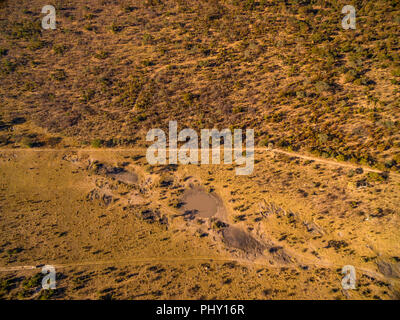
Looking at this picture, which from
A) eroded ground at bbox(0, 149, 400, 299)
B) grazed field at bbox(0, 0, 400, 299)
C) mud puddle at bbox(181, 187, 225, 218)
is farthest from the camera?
mud puddle at bbox(181, 187, 225, 218)

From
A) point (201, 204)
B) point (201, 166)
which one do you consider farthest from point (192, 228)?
point (201, 166)

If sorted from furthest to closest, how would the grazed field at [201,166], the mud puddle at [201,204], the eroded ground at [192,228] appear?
the mud puddle at [201,204] → the grazed field at [201,166] → the eroded ground at [192,228]

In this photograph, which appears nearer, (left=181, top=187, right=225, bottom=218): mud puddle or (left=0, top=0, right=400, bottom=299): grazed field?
(left=0, top=0, right=400, bottom=299): grazed field

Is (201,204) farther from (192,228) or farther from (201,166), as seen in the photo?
(201,166)

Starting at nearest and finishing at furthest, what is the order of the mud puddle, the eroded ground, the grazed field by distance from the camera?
the eroded ground < the grazed field < the mud puddle

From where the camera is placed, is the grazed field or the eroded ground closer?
the eroded ground

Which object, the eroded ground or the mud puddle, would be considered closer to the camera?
the eroded ground

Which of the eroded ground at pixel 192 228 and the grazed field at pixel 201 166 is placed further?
the grazed field at pixel 201 166
